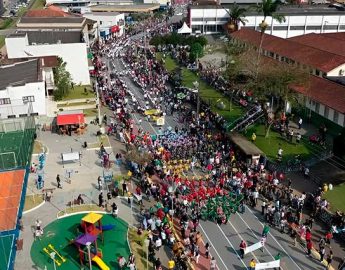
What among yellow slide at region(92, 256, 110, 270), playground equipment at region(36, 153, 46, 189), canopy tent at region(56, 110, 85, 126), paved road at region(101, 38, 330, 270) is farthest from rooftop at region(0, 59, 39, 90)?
paved road at region(101, 38, 330, 270)

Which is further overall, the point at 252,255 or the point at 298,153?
the point at 298,153

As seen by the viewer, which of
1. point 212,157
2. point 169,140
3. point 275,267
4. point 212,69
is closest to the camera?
point 275,267

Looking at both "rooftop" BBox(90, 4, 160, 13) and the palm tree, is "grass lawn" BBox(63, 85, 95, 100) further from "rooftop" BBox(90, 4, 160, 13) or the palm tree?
"rooftop" BBox(90, 4, 160, 13)

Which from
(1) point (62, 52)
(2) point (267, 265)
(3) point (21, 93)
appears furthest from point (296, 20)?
(2) point (267, 265)

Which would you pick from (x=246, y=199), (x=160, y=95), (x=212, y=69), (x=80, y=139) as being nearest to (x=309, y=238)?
(x=246, y=199)

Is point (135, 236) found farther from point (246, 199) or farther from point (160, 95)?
point (160, 95)

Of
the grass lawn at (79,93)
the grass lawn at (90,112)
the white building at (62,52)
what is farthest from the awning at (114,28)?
the grass lawn at (90,112)

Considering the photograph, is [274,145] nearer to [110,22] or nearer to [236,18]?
[236,18]
